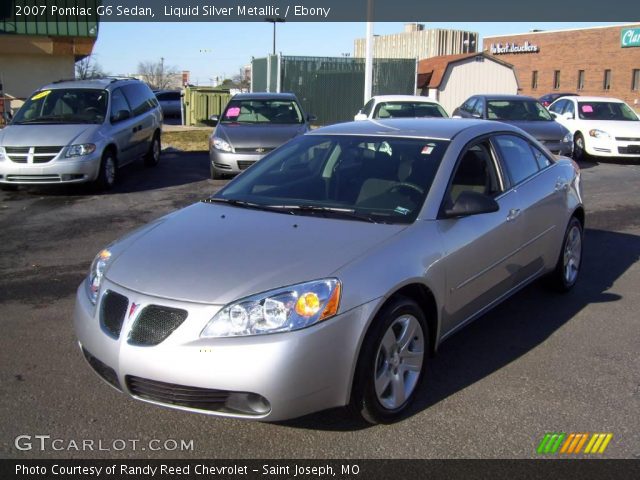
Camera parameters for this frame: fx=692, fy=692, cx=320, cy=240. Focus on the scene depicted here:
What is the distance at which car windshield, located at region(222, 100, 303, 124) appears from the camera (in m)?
13.0

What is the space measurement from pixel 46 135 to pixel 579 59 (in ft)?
147

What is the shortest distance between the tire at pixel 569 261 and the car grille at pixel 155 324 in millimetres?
3598

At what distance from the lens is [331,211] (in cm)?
422

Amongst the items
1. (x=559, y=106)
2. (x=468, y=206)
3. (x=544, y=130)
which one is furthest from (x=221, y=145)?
(x=559, y=106)

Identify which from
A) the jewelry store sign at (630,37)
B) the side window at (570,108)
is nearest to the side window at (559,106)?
the side window at (570,108)

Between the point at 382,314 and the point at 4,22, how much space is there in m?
20.6

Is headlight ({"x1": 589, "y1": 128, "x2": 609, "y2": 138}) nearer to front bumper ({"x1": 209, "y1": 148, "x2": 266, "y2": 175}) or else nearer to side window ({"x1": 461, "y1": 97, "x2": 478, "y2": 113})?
side window ({"x1": 461, "y1": 97, "x2": 478, "y2": 113})

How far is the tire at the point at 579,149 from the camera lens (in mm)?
16125

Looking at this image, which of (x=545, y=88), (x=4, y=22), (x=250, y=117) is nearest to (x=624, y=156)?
(x=250, y=117)

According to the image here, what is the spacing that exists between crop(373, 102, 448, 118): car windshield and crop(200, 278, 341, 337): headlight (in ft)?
37.5

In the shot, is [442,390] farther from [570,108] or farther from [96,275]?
[570,108]

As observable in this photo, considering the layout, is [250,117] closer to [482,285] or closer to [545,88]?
[482,285]

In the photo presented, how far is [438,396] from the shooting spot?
397cm

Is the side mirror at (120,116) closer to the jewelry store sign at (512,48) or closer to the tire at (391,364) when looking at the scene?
the tire at (391,364)
